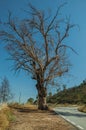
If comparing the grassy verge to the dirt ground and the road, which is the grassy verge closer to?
the dirt ground

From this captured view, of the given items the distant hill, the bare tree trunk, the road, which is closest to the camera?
the road

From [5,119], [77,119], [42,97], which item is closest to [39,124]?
[5,119]

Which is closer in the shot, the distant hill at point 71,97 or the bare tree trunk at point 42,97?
the bare tree trunk at point 42,97

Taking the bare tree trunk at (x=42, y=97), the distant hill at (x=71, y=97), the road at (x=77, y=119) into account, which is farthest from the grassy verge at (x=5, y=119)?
the distant hill at (x=71, y=97)

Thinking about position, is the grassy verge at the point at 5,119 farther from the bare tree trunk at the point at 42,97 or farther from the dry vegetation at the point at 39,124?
the bare tree trunk at the point at 42,97

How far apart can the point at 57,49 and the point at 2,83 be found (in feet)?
152

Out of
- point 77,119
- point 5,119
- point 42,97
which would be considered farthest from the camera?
point 42,97

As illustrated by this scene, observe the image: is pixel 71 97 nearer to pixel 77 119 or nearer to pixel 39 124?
pixel 77 119

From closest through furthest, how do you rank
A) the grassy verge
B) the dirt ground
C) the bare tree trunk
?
the grassy verge
the dirt ground
the bare tree trunk

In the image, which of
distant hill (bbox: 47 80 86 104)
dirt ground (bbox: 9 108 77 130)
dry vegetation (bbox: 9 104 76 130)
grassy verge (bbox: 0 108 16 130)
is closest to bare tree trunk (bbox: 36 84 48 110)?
dry vegetation (bbox: 9 104 76 130)

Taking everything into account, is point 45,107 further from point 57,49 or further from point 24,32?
point 24,32

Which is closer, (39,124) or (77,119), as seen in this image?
(39,124)

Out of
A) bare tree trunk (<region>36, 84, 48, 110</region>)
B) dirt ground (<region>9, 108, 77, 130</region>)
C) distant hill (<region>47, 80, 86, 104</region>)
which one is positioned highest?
distant hill (<region>47, 80, 86, 104</region>)

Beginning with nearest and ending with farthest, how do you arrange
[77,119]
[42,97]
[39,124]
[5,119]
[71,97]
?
1. [5,119]
2. [39,124]
3. [77,119]
4. [42,97]
5. [71,97]
